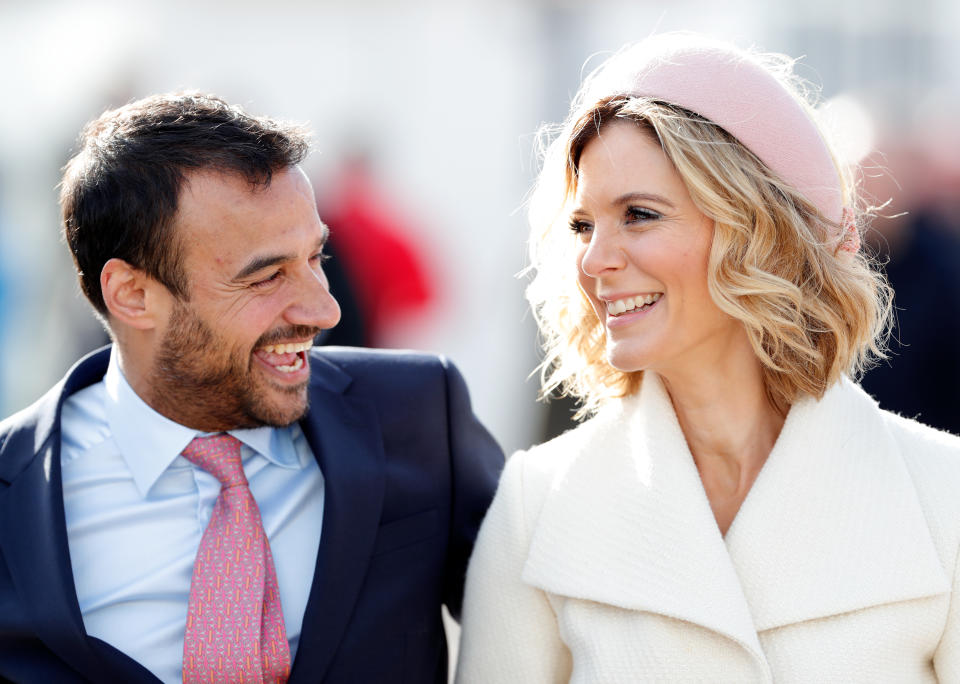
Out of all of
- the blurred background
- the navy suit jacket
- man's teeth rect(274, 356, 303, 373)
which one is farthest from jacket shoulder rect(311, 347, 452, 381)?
the blurred background

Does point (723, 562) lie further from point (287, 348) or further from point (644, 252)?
point (287, 348)

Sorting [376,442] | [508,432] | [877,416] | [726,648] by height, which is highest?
[877,416]

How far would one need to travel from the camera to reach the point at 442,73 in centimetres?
790

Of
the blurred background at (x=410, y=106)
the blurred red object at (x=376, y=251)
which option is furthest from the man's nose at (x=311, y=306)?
the blurred background at (x=410, y=106)

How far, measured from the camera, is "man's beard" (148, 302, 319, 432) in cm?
272

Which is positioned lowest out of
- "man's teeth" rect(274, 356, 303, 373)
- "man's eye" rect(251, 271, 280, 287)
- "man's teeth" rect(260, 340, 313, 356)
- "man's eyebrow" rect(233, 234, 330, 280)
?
"man's teeth" rect(274, 356, 303, 373)

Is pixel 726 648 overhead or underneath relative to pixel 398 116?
underneath

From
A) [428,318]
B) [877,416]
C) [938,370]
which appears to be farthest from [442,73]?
[877,416]

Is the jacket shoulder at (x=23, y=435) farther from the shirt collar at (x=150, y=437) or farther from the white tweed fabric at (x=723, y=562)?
the white tweed fabric at (x=723, y=562)

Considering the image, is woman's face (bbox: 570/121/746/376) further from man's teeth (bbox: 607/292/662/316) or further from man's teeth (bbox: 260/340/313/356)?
man's teeth (bbox: 260/340/313/356)

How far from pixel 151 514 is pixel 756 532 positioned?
4.27 ft

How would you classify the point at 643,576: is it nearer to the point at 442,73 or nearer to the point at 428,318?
the point at 428,318

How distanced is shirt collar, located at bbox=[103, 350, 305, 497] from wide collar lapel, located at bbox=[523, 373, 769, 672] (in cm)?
64

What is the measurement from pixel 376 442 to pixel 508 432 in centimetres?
432
